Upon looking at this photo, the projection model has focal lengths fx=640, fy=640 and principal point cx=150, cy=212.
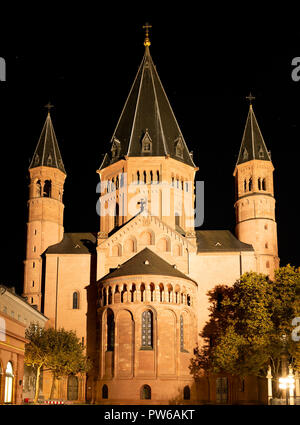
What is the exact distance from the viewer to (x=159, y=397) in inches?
2505

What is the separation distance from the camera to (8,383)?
153 ft

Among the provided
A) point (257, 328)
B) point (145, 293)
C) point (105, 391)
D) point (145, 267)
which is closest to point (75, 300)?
point (145, 267)

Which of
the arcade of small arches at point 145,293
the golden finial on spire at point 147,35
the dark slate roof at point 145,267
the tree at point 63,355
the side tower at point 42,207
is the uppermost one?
the golden finial on spire at point 147,35

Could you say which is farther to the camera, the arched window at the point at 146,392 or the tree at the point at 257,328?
the arched window at the point at 146,392

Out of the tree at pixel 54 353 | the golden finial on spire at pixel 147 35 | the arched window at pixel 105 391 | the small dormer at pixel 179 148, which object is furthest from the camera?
the golden finial on spire at pixel 147 35

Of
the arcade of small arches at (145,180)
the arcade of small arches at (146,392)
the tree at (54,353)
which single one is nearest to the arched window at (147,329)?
the arcade of small arches at (146,392)

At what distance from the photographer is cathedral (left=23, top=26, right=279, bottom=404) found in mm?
65562

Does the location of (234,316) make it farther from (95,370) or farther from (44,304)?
(44,304)

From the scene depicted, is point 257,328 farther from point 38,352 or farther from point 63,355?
point 38,352

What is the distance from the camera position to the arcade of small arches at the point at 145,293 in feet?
218

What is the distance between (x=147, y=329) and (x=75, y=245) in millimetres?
18075

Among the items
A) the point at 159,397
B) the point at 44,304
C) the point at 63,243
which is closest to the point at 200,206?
the point at 63,243

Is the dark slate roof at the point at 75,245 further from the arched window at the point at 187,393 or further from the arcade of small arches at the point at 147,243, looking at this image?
the arched window at the point at 187,393

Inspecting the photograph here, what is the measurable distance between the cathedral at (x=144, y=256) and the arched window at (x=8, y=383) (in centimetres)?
1861
